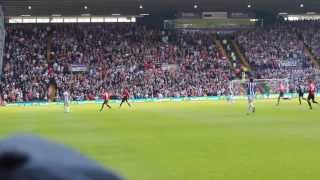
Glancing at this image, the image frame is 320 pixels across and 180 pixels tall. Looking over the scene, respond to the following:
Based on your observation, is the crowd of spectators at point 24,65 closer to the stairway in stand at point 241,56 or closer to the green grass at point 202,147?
the stairway in stand at point 241,56

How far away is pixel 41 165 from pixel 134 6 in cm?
7197

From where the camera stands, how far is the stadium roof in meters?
68.8

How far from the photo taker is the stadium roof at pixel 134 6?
68.8m

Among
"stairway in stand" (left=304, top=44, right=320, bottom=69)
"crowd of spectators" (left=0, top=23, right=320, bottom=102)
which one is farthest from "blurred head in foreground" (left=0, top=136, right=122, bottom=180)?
"stairway in stand" (left=304, top=44, right=320, bottom=69)

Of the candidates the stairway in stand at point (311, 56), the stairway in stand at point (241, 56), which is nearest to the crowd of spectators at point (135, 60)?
the stairway in stand at point (311, 56)

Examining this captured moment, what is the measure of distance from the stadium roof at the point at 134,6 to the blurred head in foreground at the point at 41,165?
6569 centimetres

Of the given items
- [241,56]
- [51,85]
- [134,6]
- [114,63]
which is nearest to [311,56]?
[241,56]

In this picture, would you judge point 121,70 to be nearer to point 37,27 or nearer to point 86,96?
point 86,96

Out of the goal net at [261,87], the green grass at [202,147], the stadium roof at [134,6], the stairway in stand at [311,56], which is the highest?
the stadium roof at [134,6]

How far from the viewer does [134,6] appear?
239ft

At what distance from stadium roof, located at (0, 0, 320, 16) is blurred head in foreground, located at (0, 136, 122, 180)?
65.7 meters

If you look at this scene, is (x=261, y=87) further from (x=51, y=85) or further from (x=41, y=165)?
(x=41, y=165)

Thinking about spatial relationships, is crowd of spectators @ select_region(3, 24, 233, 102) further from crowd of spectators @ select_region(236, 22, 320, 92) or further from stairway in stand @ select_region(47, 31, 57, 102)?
crowd of spectators @ select_region(236, 22, 320, 92)

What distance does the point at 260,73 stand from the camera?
235 ft
